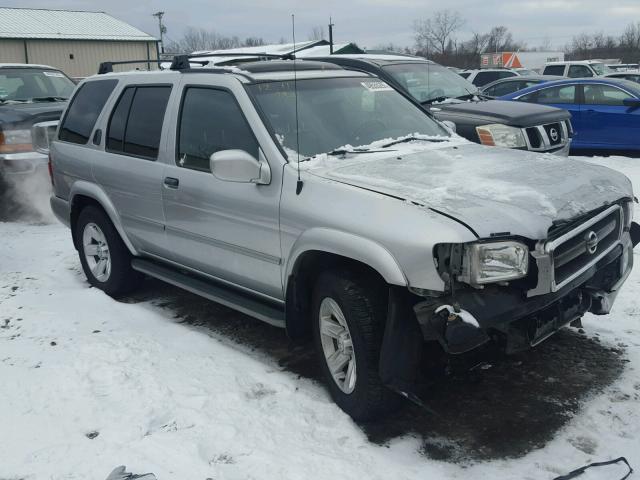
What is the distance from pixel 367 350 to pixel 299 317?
2.12ft

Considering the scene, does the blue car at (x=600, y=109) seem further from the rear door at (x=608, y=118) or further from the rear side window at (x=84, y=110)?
the rear side window at (x=84, y=110)

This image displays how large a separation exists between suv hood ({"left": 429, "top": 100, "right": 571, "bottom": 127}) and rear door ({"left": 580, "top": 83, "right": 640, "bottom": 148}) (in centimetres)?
344

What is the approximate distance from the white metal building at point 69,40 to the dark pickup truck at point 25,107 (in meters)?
30.7

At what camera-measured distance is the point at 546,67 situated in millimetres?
21219

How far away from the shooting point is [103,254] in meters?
5.79

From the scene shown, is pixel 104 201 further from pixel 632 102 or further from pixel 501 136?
pixel 632 102

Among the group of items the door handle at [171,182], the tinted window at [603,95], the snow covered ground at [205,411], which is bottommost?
the snow covered ground at [205,411]

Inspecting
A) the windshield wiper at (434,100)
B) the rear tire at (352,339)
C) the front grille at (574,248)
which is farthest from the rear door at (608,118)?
the rear tire at (352,339)

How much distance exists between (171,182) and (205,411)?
1.71 meters

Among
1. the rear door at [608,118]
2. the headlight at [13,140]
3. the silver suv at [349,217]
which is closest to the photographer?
the silver suv at [349,217]

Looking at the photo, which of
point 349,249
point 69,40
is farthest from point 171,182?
point 69,40

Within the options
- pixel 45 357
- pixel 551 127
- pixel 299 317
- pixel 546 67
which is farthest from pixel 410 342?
pixel 546 67

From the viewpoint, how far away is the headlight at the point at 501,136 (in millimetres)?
7527

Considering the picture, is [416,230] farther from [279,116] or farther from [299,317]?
[279,116]
